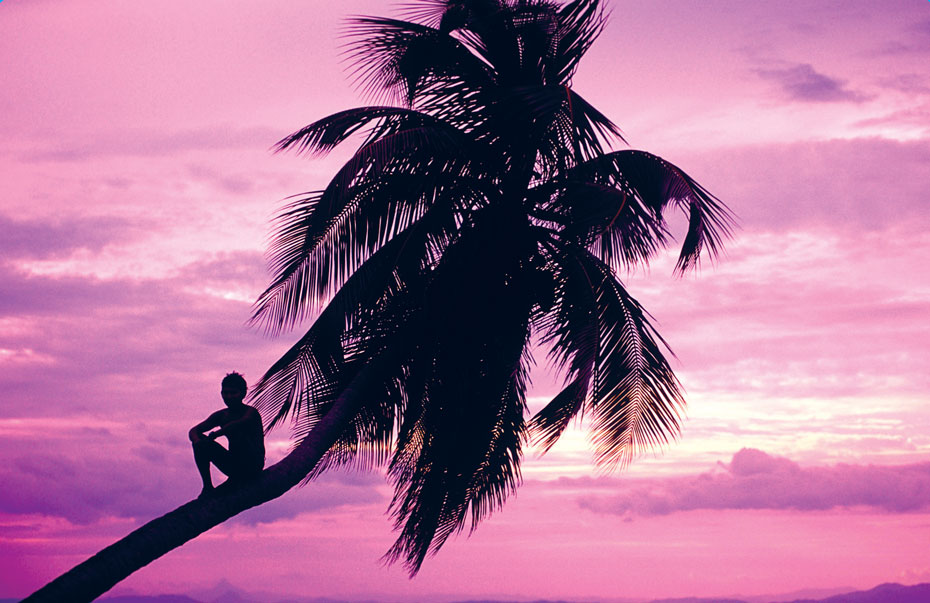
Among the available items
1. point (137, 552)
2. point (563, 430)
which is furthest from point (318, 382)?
point (137, 552)

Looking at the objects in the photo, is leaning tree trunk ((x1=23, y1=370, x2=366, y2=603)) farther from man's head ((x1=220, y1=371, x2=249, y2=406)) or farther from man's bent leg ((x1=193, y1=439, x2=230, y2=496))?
man's head ((x1=220, y1=371, x2=249, y2=406))

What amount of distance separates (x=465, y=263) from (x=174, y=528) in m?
5.28

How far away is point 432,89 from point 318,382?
4512 millimetres

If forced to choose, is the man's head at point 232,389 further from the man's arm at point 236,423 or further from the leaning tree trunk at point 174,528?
the leaning tree trunk at point 174,528

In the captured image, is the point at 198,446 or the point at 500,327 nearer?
the point at 198,446

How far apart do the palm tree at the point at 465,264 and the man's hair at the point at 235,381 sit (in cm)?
261

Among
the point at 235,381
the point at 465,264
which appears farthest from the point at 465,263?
the point at 235,381

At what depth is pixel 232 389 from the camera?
10750 millimetres

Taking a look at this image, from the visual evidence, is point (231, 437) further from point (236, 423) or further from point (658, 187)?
point (658, 187)

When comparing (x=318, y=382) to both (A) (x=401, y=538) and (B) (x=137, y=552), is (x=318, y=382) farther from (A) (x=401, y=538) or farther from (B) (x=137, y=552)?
(B) (x=137, y=552)

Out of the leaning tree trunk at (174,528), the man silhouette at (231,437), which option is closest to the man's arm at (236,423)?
the man silhouette at (231,437)

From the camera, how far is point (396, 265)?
47.5ft

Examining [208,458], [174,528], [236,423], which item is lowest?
[174,528]

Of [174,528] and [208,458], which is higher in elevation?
→ [208,458]
